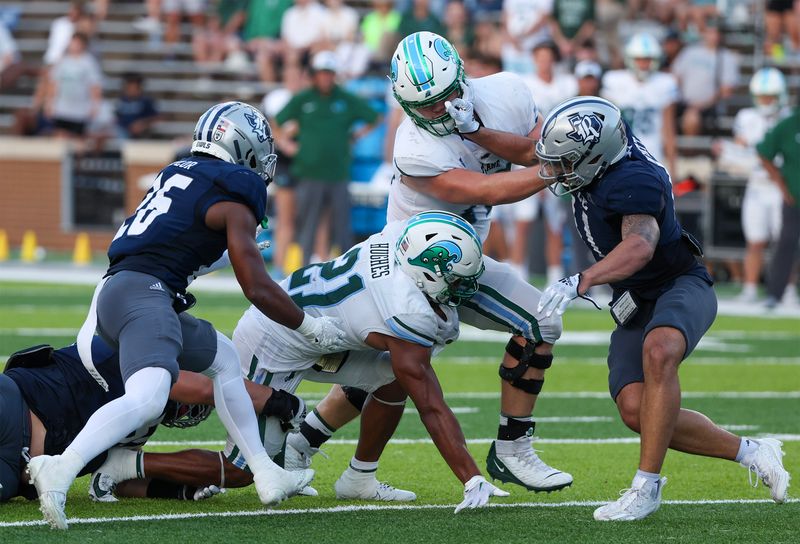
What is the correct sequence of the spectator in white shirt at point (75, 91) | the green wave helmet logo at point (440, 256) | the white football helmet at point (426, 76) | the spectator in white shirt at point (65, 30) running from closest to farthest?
the green wave helmet logo at point (440, 256) → the white football helmet at point (426, 76) → the spectator in white shirt at point (75, 91) → the spectator in white shirt at point (65, 30)

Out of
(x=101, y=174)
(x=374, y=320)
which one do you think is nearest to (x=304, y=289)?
(x=374, y=320)

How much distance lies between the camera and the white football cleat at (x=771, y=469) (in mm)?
5250

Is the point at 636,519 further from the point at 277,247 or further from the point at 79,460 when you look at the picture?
the point at 277,247

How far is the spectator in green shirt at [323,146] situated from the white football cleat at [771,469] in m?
8.68

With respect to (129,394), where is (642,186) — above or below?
above

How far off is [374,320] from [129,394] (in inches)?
39.5

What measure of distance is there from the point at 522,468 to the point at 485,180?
111cm

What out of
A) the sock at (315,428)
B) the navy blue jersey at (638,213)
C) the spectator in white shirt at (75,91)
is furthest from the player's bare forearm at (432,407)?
the spectator in white shirt at (75,91)

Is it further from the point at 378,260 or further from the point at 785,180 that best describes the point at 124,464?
the point at 785,180

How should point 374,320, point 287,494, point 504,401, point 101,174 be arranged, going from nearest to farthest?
point 287,494
point 374,320
point 504,401
point 101,174

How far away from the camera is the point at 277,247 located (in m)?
14.1

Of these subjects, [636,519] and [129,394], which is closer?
[129,394]

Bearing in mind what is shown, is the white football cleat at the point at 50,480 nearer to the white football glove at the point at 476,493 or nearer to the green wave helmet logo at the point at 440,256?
the white football glove at the point at 476,493

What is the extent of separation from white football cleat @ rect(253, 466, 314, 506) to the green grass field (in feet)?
Result: 0.31
